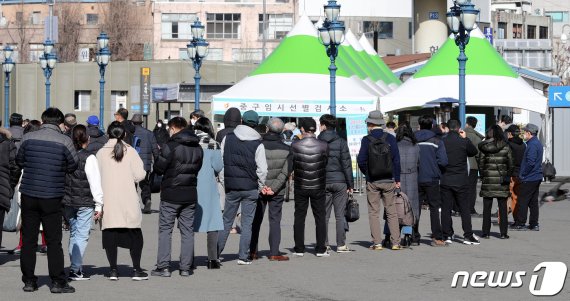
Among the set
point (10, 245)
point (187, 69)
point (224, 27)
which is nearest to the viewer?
point (10, 245)

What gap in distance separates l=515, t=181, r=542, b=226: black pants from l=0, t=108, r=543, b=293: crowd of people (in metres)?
0.04

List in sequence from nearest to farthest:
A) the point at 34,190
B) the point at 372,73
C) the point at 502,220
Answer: the point at 34,190
the point at 502,220
the point at 372,73

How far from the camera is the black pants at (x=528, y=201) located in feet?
68.5

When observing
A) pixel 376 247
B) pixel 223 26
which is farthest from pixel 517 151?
pixel 223 26

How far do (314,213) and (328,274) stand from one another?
197cm

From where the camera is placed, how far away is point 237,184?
15633 mm

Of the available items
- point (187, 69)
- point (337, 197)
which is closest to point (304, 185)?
point (337, 197)

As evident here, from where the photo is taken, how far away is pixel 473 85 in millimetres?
33344

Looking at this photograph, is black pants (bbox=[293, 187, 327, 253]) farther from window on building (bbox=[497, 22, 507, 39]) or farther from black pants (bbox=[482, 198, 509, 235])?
window on building (bbox=[497, 22, 507, 39])

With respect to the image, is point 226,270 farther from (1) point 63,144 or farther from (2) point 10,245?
(2) point 10,245

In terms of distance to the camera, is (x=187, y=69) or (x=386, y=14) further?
(x=386, y=14)

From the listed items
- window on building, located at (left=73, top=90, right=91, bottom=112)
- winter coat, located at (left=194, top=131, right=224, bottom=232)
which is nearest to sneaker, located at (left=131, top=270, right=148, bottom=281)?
winter coat, located at (left=194, top=131, right=224, bottom=232)

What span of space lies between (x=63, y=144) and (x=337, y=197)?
5031mm

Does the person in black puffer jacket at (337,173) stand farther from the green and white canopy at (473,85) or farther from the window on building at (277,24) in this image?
the window on building at (277,24)
